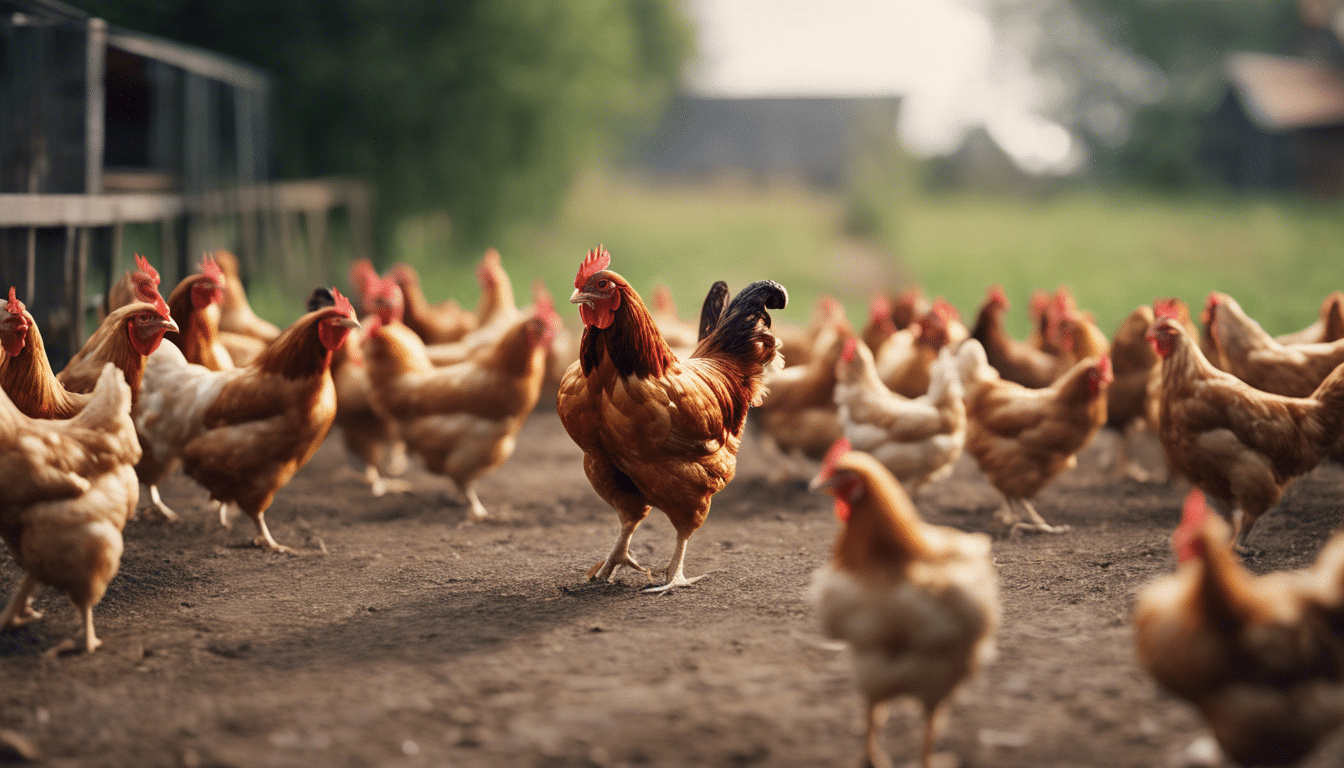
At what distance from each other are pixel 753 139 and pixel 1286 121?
21436mm

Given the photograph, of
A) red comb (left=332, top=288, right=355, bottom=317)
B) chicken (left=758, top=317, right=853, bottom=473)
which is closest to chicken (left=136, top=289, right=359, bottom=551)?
red comb (left=332, top=288, right=355, bottom=317)

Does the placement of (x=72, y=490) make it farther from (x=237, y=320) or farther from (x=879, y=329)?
(x=879, y=329)

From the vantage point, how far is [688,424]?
183 inches

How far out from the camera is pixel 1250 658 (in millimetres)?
2709

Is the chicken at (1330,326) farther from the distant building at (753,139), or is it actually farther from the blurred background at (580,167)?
the distant building at (753,139)

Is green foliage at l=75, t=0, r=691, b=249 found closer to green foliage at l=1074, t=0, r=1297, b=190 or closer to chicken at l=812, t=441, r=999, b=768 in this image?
chicken at l=812, t=441, r=999, b=768

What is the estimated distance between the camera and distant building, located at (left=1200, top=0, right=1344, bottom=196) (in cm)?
2717

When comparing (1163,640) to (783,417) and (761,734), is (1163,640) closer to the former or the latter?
(761,734)

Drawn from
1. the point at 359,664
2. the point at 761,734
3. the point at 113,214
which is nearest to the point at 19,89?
the point at 113,214

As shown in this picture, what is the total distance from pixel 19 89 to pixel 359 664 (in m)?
6.50

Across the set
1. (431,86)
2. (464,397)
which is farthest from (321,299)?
(431,86)

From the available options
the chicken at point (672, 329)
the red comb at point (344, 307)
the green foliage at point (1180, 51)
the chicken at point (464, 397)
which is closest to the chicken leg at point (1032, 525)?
the chicken at point (672, 329)

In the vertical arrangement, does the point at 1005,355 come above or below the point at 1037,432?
above

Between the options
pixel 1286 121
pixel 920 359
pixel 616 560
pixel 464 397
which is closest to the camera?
pixel 616 560
